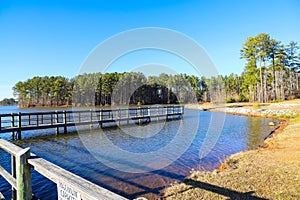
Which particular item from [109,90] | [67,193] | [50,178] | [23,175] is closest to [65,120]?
[23,175]

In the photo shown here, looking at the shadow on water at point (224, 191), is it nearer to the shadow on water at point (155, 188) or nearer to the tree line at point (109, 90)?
the shadow on water at point (155, 188)

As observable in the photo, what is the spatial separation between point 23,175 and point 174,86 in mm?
42119

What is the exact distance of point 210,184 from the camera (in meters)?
4.90

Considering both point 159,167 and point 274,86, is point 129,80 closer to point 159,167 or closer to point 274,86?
point 274,86

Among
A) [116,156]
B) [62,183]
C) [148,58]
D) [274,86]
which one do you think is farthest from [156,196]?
[274,86]

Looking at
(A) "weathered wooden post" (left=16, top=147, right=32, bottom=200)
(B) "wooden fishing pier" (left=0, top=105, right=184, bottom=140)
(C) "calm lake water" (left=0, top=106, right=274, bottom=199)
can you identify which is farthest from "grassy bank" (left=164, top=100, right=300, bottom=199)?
(B) "wooden fishing pier" (left=0, top=105, right=184, bottom=140)

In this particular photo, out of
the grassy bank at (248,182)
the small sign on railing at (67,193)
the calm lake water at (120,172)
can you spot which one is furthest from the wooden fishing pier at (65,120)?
the small sign on railing at (67,193)

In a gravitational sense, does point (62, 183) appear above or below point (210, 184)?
above

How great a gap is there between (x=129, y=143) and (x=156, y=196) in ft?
21.0

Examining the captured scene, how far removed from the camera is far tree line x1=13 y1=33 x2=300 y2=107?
127 feet

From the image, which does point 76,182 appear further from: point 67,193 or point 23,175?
point 23,175

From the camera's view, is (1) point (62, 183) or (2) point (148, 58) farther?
(2) point (148, 58)

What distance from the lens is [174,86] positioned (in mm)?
44000

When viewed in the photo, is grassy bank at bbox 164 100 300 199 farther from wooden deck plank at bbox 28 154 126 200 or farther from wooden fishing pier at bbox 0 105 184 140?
wooden fishing pier at bbox 0 105 184 140
